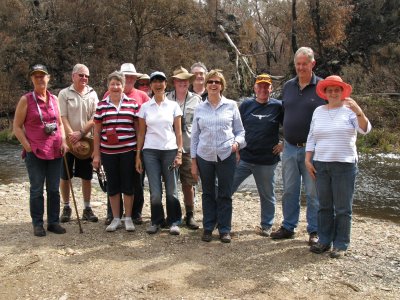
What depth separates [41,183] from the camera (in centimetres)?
562

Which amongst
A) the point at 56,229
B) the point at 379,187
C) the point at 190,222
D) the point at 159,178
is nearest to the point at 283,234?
the point at 190,222

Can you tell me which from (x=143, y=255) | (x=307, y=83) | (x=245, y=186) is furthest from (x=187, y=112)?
(x=245, y=186)

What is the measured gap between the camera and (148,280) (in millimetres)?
4430

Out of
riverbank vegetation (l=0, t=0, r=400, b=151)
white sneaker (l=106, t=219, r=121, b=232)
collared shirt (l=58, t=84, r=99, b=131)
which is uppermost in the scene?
riverbank vegetation (l=0, t=0, r=400, b=151)

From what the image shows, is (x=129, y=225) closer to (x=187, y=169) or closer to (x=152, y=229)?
(x=152, y=229)

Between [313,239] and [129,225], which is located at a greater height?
[129,225]

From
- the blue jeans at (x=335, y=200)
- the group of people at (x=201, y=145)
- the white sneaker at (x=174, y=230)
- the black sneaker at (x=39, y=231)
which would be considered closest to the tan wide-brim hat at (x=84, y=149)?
the group of people at (x=201, y=145)

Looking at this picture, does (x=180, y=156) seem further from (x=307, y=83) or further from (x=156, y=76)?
(x=307, y=83)

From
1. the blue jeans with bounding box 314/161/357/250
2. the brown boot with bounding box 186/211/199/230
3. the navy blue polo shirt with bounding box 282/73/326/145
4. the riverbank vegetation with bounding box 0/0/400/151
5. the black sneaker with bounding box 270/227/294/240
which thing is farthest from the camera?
the riverbank vegetation with bounding box 0/0/400/151

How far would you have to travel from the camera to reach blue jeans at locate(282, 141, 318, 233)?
5414 millimetres

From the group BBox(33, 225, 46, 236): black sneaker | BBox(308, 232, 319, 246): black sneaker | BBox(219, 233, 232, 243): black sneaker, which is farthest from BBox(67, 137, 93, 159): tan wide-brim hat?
BBox(308, 232, 319, 246): black sneaker

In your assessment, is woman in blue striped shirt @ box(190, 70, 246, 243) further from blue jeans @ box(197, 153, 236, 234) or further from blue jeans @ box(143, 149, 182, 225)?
blue jeans @ box(143, 149, 182, 225)

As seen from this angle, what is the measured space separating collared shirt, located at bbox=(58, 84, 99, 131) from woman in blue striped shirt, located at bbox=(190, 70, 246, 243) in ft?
5.57

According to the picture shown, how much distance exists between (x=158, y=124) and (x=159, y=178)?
0.72m
